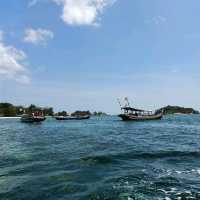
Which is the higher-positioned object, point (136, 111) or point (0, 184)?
point (136, 111)

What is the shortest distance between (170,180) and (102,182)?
142 inches

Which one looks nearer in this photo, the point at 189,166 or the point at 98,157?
the point at 189,166

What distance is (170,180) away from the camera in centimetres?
1878

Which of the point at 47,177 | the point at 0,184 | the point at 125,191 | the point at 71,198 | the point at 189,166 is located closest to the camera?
the point at 71,198

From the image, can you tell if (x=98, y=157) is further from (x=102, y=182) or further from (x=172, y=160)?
(x=102, y=182)

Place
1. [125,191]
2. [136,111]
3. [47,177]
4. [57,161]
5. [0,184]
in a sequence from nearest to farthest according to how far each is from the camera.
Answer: [125,191], [0,184], [47,177], [57,161], [136,111]

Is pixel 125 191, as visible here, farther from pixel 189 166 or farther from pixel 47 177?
pixel 189 166

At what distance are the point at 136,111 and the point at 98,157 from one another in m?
93.5

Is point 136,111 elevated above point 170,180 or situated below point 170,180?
above

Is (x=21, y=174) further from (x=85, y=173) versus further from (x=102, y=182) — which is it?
(x=102, y=182)

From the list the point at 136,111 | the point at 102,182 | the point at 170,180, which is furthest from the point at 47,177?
the point at 136,111

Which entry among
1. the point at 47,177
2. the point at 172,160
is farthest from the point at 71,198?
the point at 172,160

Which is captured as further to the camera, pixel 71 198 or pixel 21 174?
pixel 21 174

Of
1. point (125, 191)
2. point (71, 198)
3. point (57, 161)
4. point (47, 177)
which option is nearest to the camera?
point (71, 198)
